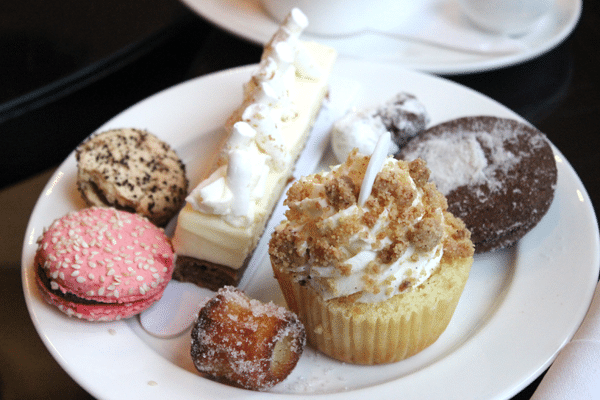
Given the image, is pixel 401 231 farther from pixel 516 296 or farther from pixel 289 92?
pixel 289 92

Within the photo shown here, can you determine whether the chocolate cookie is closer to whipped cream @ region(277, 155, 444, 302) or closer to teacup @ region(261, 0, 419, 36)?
whipped cream @ region(277, 155, 444, 302)

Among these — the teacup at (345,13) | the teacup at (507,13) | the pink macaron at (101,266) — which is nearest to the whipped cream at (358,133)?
the teacup at (345,13)

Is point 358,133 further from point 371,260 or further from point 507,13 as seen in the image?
point 507,13

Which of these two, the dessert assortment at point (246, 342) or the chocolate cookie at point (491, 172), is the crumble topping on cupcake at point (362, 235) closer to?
the dessert assortment at point (246, 342)

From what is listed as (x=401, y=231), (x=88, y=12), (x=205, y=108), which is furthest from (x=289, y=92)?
(x=88, y=12)

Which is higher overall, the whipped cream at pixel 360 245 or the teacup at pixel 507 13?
the teacup at pixel 507 13

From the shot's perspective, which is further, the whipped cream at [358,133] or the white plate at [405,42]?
the white plate at [405,42]
